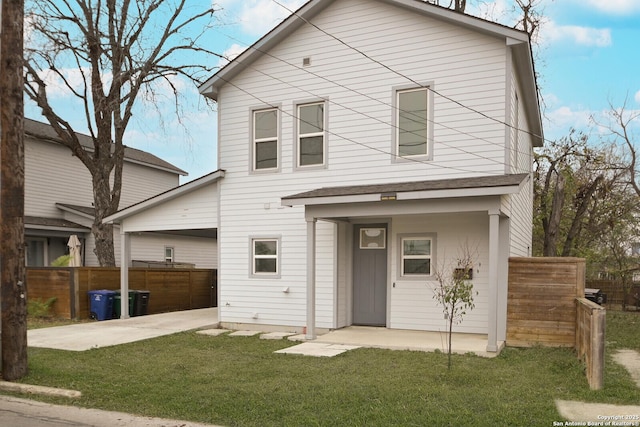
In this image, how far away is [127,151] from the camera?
28.8 metres

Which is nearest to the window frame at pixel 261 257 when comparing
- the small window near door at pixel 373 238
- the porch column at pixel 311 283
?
the porch column at pixel 311 283

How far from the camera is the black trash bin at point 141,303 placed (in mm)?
15664

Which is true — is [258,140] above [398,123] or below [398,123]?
below

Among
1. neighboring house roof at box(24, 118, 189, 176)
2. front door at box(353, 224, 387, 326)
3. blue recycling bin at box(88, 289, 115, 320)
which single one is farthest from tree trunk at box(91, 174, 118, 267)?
front door at box(353, 224, 387, 326)

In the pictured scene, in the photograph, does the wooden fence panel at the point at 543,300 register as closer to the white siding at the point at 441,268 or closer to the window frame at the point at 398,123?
the white siding at the point at 441,268

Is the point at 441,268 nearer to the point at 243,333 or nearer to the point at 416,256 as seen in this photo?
the point at 416,256

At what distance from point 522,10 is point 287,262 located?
59.0 ft

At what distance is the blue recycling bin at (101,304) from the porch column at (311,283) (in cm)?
704

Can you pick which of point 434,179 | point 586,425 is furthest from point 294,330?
point 586,425

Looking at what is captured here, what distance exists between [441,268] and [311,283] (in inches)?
110

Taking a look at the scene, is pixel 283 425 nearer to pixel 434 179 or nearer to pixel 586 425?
pixel 586 425

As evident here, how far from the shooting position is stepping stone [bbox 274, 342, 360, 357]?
30.9ft

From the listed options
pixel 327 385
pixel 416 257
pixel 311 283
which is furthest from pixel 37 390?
pixel 416 257

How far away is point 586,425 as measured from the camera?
543 centimetres
